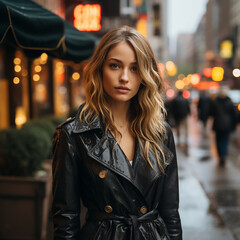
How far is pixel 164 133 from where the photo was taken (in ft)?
7.54

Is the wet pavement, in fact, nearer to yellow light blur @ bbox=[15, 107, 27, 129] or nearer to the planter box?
the planter box

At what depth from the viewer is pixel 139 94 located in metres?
2.33

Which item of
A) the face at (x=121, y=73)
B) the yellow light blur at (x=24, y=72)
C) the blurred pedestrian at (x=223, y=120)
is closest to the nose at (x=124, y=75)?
the face at (x=121, y=73)

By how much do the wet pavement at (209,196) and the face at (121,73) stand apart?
139 inches

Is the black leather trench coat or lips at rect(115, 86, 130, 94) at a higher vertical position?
lips at rect(115, 86, 130, 94)

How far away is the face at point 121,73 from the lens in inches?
82.6

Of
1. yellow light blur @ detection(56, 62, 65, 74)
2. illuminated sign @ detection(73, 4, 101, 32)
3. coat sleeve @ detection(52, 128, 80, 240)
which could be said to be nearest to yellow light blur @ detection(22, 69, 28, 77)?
illuminated sign @ detection(73, 4, 101, 32)

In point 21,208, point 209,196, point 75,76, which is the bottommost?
point 209,196

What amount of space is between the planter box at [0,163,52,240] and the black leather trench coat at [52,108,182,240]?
2727mm

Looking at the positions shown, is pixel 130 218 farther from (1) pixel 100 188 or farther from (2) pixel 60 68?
(2) pixel 60 68

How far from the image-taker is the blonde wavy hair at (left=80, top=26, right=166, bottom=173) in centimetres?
212

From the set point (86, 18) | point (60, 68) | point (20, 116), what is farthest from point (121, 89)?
point (60, 68)

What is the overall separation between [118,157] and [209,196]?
554cm

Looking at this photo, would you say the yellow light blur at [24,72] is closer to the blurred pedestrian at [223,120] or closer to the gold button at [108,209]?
the blurred pedestrian at [223,120]
